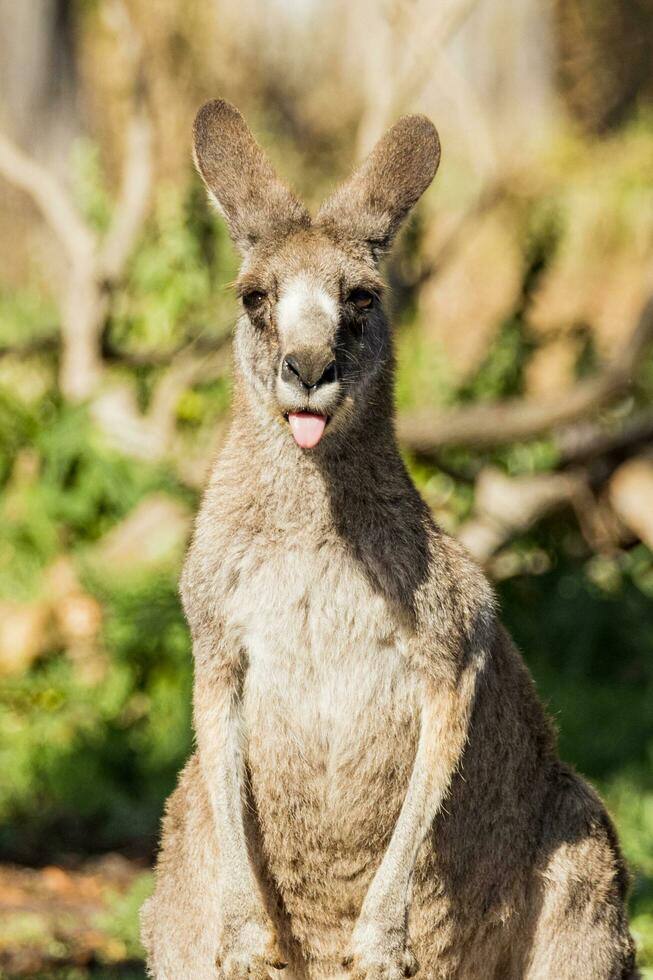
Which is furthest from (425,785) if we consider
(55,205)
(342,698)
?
(55,205)

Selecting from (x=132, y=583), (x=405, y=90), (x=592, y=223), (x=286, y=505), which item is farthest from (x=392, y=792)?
(x=592, y=223)

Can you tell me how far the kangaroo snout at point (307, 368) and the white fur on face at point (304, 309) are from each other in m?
0.07

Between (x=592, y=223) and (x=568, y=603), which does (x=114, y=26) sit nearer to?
(x=568, y=603)

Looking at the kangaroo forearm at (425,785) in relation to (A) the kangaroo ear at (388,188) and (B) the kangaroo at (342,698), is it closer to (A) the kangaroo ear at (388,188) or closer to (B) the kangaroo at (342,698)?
(B) the kangaroo at (342,698)

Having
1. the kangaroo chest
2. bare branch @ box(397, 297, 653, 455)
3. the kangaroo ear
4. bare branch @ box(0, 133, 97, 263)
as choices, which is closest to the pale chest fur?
the kangaroo chest

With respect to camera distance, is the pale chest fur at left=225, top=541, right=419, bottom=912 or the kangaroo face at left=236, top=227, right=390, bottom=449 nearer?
the kangaroo face at left=236, top=227, right=390, bottom=449

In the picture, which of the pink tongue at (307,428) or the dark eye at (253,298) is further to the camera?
the dark eye at (253,298)

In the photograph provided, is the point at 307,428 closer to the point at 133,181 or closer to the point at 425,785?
the point at 425,785

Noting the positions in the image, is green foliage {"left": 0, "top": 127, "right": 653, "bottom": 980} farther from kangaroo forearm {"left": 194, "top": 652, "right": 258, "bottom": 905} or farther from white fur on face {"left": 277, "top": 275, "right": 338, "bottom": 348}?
white fur on face {"left": 277, "top": 275, "right": 338, "bottom": 348}

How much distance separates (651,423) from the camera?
325 inches

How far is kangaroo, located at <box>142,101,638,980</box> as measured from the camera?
3621 millimetres

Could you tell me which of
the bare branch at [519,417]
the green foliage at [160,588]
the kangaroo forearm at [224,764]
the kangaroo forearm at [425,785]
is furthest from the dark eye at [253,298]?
the bare branch at [519,417]

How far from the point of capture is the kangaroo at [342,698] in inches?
143

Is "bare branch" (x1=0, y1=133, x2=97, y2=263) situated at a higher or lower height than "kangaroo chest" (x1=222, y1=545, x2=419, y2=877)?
higher
